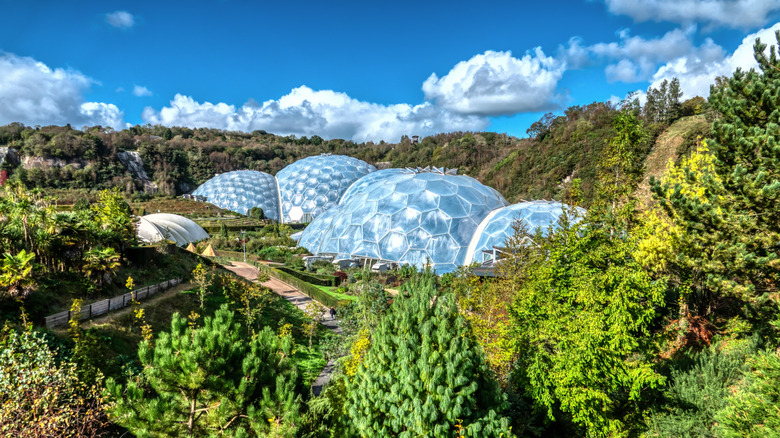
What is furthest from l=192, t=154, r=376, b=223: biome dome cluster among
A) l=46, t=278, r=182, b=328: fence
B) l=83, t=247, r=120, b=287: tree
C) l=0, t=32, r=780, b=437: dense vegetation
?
l=83, t=247, r=120, b=287: tree

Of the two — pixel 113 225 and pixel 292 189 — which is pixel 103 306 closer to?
pixel 113 225

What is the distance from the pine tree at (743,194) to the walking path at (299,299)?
11324 mm

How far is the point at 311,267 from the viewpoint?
104ft

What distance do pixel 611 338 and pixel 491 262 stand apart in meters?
17.5

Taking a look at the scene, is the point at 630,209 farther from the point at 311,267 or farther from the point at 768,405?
the point at 311,267

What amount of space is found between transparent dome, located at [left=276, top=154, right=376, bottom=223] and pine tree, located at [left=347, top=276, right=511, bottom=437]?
53.7m

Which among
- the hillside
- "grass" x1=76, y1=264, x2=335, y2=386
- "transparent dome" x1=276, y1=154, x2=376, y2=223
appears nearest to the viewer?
"grass" x1=76, y1=264, x2=335, y2=386

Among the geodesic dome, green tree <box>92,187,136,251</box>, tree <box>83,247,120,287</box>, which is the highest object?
the geodesic dome

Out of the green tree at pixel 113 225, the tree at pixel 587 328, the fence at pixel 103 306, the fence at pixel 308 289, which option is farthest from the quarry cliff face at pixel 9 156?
the tree at pixel 587 328

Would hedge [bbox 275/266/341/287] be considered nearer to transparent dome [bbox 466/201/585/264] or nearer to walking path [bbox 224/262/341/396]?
walking path [bbox 224/262/341/396]

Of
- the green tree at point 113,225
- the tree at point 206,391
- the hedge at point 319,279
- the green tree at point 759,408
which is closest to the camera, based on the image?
the tree at point 206,391

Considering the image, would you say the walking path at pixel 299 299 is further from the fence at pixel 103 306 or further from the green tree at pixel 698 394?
the green tree at pixel 698 394

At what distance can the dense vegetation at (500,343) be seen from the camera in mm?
5855

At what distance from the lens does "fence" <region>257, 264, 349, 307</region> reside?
76.6ft
